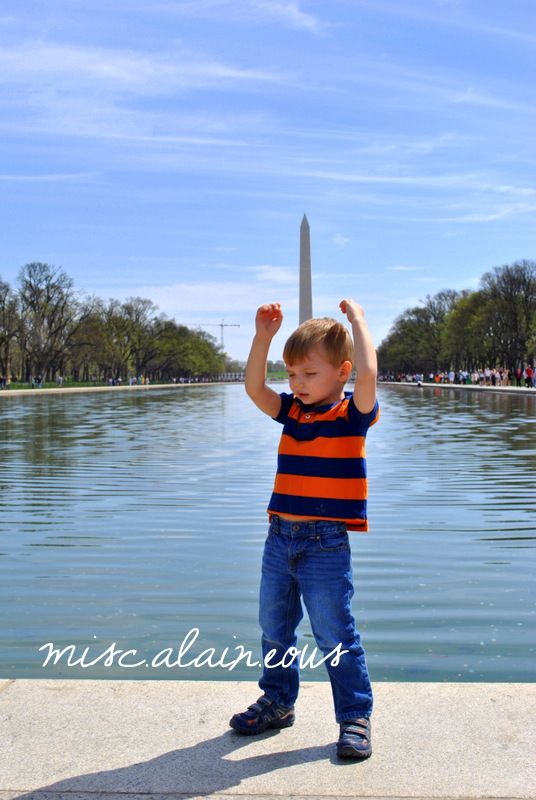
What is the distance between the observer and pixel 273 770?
3.25m

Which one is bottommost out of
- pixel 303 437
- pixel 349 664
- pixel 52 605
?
pixel 52 605

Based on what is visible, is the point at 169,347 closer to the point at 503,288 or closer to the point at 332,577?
the point at 503,288

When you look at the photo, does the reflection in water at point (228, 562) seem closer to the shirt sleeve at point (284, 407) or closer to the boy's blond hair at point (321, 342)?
the shirt sleeve at point (284, 407)

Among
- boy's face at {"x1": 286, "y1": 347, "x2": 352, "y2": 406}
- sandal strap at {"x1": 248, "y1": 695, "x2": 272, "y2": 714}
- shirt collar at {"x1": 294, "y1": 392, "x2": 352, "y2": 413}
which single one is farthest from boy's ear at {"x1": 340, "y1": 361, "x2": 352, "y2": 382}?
sandal strap at {"x1": 248, "y1": 695, "x2": 272, "y2": 714}

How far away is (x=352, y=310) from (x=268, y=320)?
391 mm

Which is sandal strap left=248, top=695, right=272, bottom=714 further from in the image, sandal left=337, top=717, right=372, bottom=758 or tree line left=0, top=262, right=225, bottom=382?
tree line left=0, top=262, right=225, bottom=382

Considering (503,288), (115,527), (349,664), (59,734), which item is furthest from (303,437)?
(503,288)

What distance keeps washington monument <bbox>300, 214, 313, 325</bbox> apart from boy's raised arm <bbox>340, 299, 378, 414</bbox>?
380 cm

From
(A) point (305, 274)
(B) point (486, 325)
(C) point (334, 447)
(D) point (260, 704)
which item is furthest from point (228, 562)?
(B) point (486, 325)

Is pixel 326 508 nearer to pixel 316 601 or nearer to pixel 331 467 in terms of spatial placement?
pixel 331 467

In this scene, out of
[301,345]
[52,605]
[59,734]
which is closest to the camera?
[59,734]

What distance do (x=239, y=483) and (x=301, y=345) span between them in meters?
10.1

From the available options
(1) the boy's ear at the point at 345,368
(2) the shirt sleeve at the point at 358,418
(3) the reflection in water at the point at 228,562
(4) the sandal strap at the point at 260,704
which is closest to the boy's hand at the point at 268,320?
(1) the boy's ear at the point at 345,368

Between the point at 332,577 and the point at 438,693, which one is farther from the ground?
the point at 332,577
